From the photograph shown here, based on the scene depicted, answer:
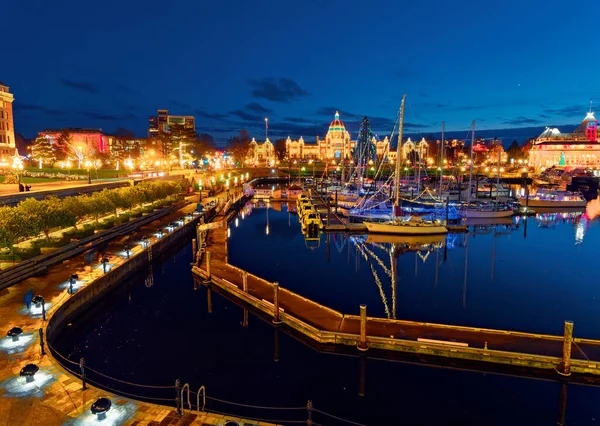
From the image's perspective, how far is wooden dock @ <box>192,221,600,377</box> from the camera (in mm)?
15797

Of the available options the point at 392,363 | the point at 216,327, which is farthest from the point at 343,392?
the point at 216,327

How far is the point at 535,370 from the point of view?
1589 centimetres

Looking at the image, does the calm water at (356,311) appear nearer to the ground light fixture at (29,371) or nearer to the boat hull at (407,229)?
the boat hull at (407,229)

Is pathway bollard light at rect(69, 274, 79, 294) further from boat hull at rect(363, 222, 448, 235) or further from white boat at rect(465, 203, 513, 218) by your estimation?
white boat at rect(465, 203, 513, 218)

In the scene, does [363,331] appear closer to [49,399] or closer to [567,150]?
[49,399]

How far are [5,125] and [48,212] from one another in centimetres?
7573

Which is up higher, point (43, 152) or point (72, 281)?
point (43, 152)

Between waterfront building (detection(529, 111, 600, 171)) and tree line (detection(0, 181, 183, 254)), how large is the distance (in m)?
147

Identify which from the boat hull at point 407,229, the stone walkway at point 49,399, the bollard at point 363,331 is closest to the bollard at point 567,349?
the bollard at point 363,331

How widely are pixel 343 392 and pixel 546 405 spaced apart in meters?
7.01

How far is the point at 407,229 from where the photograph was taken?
139 feet

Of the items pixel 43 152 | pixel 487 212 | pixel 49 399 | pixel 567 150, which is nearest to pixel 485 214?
pixel 487 212

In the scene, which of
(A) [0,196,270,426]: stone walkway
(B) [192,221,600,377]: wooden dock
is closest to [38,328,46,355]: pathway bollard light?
(A) [0,196,270,426]: stone walkway

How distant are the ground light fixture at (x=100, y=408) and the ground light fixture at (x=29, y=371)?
2859 mm
